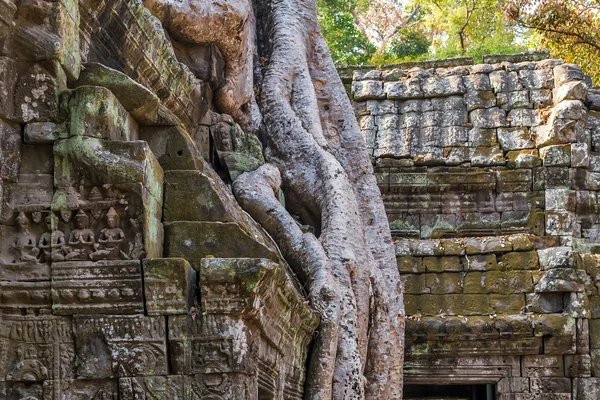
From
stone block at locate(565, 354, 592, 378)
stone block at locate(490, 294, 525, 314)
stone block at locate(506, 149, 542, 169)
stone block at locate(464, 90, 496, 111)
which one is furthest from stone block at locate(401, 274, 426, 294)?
stone block at locate(464, 90, 496, 111)

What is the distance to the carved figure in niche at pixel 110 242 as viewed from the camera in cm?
460

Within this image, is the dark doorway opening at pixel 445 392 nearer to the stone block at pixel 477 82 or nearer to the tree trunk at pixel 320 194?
the tree trunk at pixel 320 194

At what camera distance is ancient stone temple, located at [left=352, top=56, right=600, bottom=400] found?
898 cm

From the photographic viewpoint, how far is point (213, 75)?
706 cm

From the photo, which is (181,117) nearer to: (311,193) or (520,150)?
(311,193)

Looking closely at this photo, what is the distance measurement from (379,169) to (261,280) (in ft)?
18.0

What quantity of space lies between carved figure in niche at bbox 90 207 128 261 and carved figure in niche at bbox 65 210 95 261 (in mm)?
33

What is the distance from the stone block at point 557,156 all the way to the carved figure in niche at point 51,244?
6.21 metres

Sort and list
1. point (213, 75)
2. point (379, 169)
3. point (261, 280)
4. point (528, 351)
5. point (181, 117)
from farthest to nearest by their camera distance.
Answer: point (379, 169), point (528, 351), point (213, 75), point (181, 117), point (261, 280)

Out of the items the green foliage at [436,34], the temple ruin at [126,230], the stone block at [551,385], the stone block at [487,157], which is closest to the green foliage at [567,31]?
the green foliage at [436,34]

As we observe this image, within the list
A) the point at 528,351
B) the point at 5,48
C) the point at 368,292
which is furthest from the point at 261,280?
the point at 528,351

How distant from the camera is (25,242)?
15.2ft

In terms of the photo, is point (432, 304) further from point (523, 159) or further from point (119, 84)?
point (119, 84)

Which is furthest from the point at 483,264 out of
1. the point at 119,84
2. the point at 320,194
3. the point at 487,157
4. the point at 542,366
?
the point at 119,84
